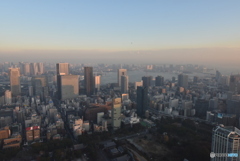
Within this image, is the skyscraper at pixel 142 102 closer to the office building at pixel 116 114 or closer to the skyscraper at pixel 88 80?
the office building at pixel 116 114

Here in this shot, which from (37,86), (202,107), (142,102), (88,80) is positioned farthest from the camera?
(88,80)

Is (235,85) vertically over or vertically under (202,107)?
over

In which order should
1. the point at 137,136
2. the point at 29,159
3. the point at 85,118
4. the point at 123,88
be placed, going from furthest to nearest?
the point at 123,88 < the point at 85,118 < the point at 137,136 < the point at 29,159

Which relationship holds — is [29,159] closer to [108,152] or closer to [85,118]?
[108,152]

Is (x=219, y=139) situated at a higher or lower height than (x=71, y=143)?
higher

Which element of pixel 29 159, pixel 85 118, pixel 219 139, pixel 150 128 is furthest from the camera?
pixel 85 118

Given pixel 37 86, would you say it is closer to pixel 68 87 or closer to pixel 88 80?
pixel 68 87

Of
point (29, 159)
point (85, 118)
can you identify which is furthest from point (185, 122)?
point (29, 159)

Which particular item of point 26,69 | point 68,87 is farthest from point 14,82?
point 26,69
